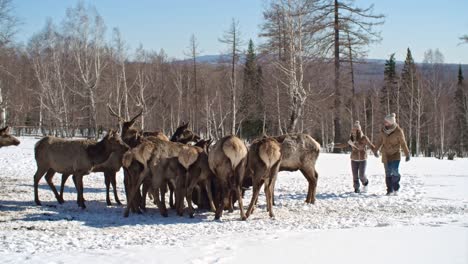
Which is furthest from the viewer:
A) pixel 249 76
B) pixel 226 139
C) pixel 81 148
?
pixel 249 76

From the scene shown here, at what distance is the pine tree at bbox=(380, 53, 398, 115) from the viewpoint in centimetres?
5606

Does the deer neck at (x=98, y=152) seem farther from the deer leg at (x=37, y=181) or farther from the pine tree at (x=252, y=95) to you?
the pine tree at (x=252, y=95)

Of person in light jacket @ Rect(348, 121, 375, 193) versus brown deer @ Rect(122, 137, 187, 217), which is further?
person in light jacket @ Rect(348, 121, 375, 193)

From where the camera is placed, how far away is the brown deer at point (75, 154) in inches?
435

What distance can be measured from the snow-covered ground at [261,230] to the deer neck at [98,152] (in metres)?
1.16

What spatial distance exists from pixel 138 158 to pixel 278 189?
5740 mm

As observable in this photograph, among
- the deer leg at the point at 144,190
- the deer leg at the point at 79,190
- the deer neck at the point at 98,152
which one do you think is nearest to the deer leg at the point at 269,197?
the deer leg at the point at 144,190

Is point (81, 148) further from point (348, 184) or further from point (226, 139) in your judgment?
point (348, 184)

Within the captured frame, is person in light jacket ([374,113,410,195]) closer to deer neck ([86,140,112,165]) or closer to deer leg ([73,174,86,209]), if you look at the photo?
deer neck ([86,140,112,165])

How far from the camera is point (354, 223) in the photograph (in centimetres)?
855

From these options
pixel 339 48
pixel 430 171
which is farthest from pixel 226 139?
pixel 339 48

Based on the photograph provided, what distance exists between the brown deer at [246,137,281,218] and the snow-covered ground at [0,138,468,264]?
1.70ft

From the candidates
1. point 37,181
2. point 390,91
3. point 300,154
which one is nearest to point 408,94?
point 390,91

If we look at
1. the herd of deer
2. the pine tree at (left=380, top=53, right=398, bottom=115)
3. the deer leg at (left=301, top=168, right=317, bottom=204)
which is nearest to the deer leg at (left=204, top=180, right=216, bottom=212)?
the herd of deer
